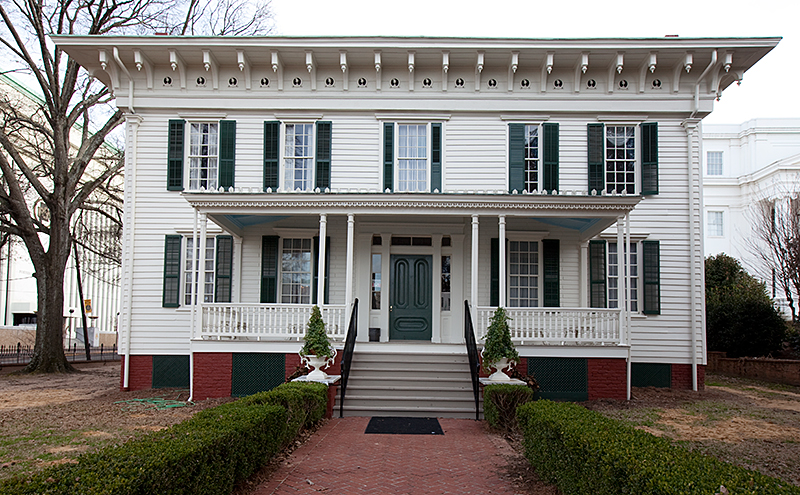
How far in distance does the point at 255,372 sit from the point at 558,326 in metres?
6.63

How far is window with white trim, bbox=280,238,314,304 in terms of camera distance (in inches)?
603

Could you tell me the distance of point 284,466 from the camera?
757 cm

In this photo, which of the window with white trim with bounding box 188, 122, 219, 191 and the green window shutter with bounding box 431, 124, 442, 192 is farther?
the window with white trim with bounding box 188, 122, 219, 191

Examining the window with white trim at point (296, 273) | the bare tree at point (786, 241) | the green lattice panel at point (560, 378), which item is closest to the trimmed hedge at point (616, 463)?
the green lattice panel at point (560, 378)

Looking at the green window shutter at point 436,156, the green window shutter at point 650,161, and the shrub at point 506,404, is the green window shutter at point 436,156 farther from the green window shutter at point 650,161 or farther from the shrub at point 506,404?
the shrub at point 506,404

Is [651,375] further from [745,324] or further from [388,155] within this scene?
[388,155]

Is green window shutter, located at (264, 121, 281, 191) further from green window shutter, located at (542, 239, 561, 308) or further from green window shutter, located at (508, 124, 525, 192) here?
green window shutter, located at (542, 239, 561, 308)

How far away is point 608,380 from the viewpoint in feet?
42.6

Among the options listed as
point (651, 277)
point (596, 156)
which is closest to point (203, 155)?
point (596, 156)

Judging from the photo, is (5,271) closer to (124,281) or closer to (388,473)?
(124,281)

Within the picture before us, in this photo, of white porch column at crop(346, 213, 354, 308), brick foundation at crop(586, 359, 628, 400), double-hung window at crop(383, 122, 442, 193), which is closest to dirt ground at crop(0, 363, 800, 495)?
brick foundation at crop(586, 359, 628, 400)

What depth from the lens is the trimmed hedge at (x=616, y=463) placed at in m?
4.12

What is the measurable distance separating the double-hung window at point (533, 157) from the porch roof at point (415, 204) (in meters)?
2.06

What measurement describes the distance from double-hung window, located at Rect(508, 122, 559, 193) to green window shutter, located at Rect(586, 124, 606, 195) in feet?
2.76
